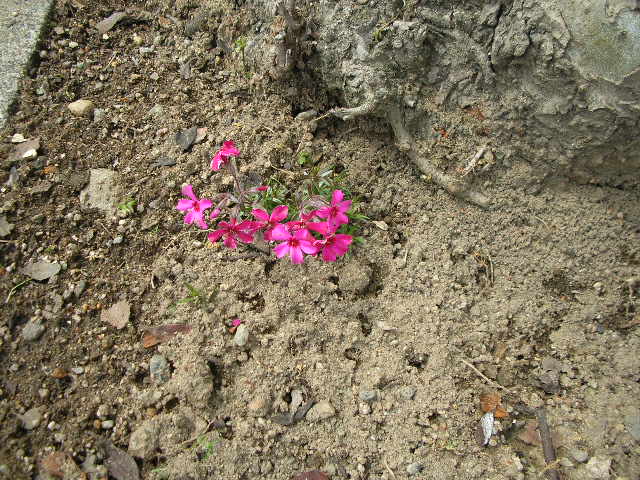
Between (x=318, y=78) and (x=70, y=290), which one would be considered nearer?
(x=70, y=290)

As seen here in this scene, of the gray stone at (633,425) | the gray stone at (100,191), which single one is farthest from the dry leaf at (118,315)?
the gray stone at (633,425)

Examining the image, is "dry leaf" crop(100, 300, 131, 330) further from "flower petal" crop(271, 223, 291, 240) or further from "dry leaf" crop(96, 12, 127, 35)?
"dry leaf" crop(96, 12, 127, 35)

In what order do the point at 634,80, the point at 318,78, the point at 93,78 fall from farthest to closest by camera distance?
the point at 93,78
the point at 318,78
the point at 634,80

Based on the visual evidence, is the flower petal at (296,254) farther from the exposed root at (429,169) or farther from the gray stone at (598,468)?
the gray stone at (598,468)

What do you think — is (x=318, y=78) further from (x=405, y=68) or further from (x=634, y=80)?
(x=634, y=80)

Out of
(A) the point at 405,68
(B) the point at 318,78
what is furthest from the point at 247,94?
(A) the point at 405,68

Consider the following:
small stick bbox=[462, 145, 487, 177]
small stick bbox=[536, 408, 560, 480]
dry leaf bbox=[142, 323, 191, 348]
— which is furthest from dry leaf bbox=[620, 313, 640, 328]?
dry leaf bbox=[142, 323, 191, 348]

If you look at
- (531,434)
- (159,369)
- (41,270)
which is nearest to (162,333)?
(159,369)
